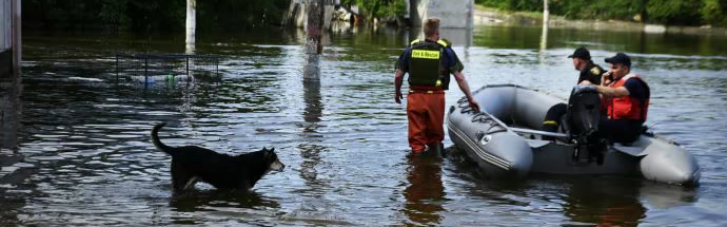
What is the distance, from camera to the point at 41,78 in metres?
20.8

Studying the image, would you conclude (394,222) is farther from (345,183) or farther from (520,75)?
(520,75)

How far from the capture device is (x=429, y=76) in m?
11.5

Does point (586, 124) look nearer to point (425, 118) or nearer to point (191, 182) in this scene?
point (425, 118)

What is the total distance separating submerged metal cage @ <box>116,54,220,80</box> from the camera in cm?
1952

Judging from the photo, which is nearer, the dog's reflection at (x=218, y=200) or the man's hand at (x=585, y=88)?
the dog's reflection at (x=218, y=200)

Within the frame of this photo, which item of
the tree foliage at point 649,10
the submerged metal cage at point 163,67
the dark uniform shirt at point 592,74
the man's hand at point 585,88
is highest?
the tree foliage at point 649,10

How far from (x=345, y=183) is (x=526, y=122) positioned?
13.2 ft

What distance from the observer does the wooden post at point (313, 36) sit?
20.8m

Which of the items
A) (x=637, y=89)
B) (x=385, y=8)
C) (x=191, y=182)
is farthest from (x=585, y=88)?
(x=385, y=8)

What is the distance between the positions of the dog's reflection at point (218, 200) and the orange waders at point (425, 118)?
2.70 meters

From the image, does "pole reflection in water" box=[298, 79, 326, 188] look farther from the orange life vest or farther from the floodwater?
the orange life vest

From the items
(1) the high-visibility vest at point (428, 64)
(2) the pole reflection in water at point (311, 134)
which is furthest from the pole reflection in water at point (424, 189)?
(2) the pole reflection in water at point (311, 134)

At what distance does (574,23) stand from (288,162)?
84210 millimetres

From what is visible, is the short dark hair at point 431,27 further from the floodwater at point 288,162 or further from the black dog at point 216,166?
the black dog at point 216,166
